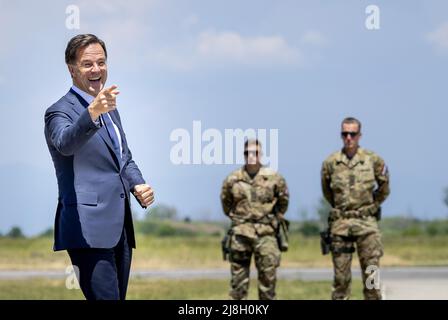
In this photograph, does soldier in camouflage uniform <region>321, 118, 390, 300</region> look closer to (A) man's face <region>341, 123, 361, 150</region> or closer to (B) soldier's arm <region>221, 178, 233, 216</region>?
(A) man's face <region>341, 123, 361, 150</region>

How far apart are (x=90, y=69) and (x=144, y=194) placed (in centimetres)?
69

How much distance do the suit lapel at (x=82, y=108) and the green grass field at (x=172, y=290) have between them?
37.3 feet

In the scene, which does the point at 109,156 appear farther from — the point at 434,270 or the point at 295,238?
the point at 295,238

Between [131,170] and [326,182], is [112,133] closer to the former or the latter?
[131,170]

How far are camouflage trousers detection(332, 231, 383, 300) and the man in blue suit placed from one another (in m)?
7.07

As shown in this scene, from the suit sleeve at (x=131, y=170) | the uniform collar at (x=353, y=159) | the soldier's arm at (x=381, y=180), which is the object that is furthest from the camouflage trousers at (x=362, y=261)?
the suit sleeve at (x=131, y=170)

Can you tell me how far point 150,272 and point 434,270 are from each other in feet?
23.5

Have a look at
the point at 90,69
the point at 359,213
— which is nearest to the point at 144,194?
the point at 90,69

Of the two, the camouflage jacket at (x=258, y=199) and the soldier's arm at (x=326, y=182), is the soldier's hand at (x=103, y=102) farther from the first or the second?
the soldier's arm at (x=326, y=182)

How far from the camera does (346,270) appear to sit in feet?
39.0

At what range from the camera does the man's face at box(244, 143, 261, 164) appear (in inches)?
457

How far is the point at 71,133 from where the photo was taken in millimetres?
4660

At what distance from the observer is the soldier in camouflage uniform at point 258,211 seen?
11.9m
